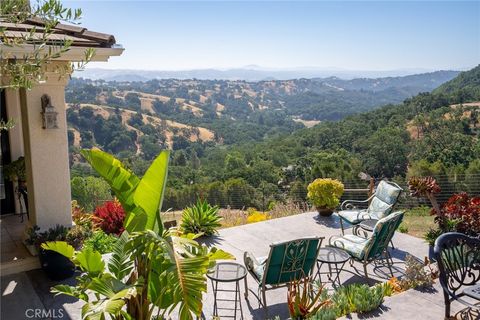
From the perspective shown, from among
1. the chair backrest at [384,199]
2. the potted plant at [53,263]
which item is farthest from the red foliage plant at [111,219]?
the chair backrest at [384,199]

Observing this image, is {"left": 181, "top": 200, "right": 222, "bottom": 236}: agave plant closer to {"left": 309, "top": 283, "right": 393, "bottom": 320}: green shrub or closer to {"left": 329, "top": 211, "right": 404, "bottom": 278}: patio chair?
{"left": 329, "top": 211, "right": 404, "bottom": 278}: patio chair

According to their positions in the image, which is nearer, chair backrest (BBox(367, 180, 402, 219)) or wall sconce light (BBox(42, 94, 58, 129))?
wall sconce light (BBox(42, 94, 58, 129))

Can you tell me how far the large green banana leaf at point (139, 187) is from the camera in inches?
131

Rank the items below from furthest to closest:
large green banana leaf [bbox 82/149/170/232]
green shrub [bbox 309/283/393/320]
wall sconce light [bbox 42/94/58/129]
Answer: wall sconce light [bbox 42/94/58/129], green shrub [bbox 309/283/393/320], large green banana leaf [bbox 82/149/170/232]

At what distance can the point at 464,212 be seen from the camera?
19.7 feet

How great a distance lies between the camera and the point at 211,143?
222 feet

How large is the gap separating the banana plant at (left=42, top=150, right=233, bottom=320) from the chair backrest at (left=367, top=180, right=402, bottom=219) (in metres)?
4.48

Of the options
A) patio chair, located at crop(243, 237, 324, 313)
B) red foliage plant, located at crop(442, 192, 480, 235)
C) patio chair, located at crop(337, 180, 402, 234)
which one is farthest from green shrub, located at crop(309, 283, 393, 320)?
patio chair, located at crop(337, 180, 402, 234)

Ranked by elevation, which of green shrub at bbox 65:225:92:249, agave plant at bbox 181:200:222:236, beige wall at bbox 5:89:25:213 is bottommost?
agave plant at bbox 181:200:222:236

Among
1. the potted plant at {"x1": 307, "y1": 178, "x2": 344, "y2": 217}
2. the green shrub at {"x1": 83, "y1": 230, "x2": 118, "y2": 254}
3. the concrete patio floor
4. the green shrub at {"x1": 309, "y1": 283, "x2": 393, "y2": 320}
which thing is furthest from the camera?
the potted plant at {"x1": 307, "y1": 178, "x2": 344, "y2": 217}

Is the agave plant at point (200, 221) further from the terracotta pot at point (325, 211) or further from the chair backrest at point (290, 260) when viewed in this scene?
the chair backrest at point (290, 260)

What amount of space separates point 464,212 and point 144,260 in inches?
193

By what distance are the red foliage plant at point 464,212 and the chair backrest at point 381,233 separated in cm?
111

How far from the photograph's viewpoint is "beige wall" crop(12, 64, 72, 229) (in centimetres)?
555
